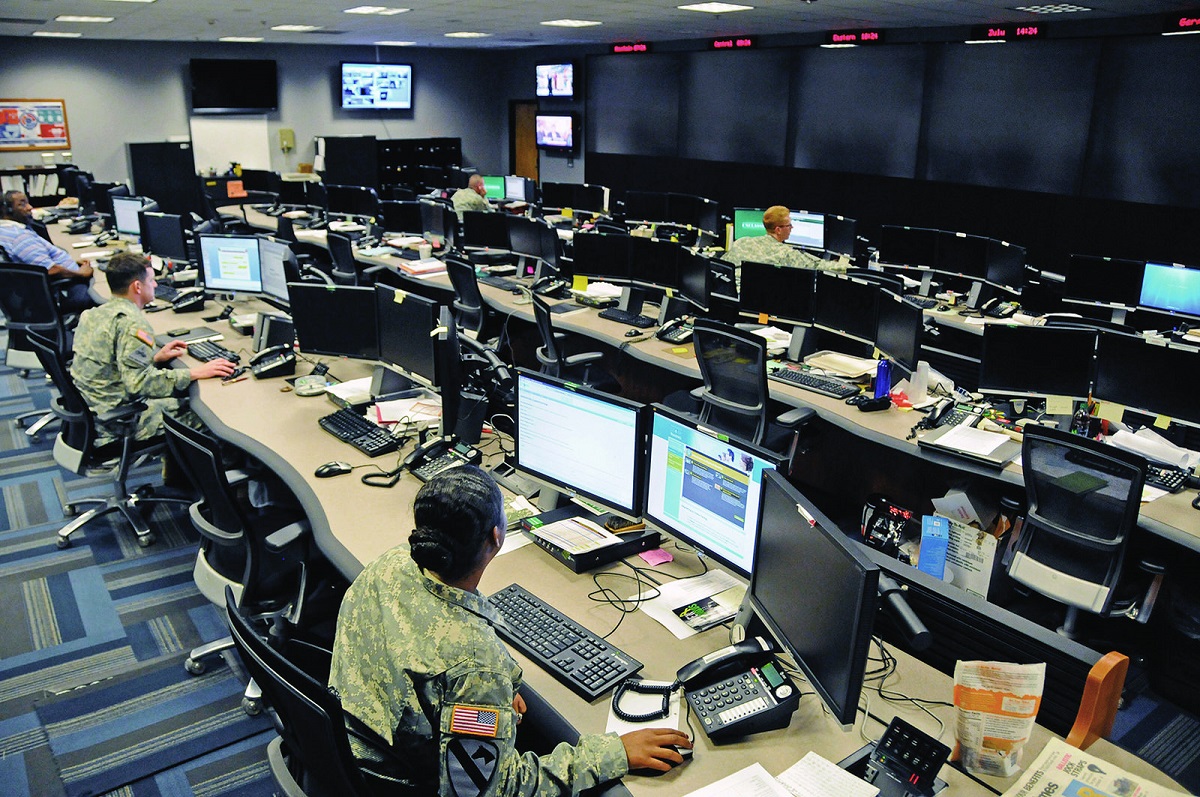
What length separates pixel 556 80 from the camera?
13.7 meters

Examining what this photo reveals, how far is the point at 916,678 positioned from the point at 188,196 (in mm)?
13245

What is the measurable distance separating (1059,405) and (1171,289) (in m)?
2.49

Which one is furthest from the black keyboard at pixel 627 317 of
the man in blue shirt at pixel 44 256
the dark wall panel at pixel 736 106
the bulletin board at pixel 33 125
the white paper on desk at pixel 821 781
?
the bulletin board at pixel 33 125

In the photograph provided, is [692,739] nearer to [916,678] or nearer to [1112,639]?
[916,678]

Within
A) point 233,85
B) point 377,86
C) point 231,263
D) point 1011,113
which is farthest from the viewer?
point 377,86

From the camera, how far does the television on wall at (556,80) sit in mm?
13406

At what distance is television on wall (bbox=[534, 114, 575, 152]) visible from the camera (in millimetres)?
13750

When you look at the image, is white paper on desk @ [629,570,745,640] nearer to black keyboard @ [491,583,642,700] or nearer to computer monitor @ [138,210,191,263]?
black keyboard @ [491,583,642,700]

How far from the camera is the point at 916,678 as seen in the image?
190 centimetres

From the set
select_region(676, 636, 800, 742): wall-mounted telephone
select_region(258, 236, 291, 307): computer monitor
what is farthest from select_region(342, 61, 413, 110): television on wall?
select_region(676, 636, 800, 742): wall-mounted telephone

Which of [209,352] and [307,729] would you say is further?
[209,352]

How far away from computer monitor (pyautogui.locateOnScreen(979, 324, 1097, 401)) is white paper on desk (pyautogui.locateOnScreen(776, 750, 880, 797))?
276cm

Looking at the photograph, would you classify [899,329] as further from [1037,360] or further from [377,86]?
[377,86]

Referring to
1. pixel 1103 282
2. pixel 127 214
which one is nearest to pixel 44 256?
pixel 127 214
